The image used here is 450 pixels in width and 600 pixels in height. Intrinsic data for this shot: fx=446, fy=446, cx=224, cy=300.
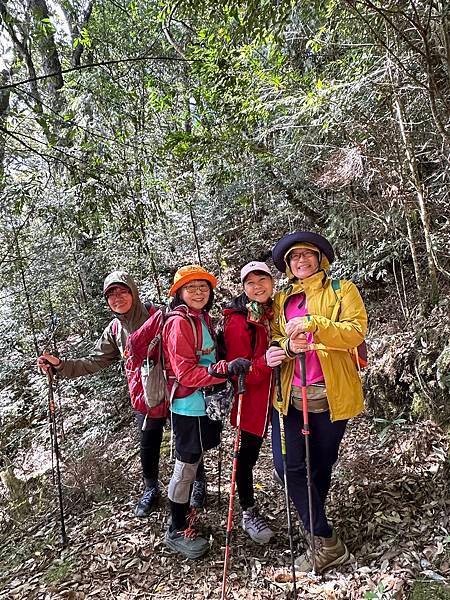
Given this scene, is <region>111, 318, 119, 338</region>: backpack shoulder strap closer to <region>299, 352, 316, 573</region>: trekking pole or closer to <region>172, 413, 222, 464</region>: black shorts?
<region>172, 413, 222, 464</region>: black shorts

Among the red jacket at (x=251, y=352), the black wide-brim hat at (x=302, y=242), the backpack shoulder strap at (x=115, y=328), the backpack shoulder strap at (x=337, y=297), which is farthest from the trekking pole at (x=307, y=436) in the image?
the backpack shoulder strap at (x=115, y=328)

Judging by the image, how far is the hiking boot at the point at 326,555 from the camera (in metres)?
3.33

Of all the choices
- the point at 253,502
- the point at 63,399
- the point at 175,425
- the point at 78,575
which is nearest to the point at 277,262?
the point at 175,425

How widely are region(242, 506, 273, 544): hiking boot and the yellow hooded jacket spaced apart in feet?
3.92

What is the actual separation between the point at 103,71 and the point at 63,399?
568 centimetres

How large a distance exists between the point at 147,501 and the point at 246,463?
3.86 feet

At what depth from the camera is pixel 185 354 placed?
3412 mm

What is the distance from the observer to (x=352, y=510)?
3959 millimetres

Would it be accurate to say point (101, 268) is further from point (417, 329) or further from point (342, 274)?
point (417, 329)

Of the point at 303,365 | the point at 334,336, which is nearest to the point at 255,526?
the point at 303,365

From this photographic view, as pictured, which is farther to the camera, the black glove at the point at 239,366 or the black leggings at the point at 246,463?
the black leggings at the point at 246,463

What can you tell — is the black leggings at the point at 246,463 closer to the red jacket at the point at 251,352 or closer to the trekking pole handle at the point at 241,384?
the red jacket at the point at 251,352

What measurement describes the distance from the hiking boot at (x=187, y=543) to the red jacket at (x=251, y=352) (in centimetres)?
101

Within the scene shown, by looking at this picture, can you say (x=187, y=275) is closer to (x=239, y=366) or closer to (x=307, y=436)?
(x=239, y=366)
